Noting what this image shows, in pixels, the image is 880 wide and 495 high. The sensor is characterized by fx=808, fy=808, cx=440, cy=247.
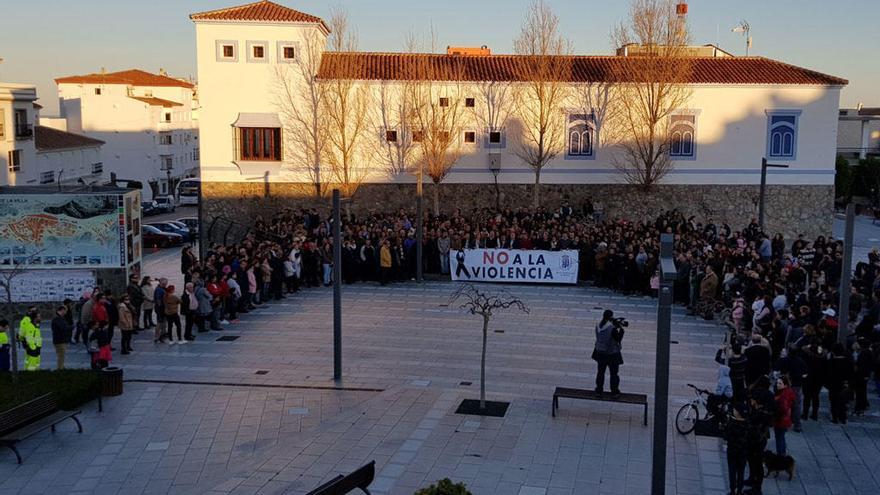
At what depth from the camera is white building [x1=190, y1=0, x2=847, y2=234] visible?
35562 mm

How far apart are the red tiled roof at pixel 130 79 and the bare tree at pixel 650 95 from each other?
51984 mm

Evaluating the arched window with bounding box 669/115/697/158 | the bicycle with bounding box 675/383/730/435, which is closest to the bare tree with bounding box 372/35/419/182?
the arched window with bounding box 669/115/697/158

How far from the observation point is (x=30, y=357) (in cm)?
1569

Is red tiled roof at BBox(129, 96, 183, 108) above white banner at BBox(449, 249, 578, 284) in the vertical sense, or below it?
above

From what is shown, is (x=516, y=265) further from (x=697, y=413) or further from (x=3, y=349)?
(x=3, y=349)

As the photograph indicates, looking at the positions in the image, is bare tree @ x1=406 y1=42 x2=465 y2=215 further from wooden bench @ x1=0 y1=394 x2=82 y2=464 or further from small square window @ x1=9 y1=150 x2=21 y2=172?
small square window @ x1=9 y1=150 x2=21 y2=172

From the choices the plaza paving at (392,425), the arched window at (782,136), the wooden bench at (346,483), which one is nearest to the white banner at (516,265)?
the plaza paving at (392,425)

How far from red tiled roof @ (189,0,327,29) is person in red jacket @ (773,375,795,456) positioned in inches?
1121

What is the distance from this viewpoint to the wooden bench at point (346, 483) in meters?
7.97

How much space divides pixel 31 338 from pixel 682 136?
28629 millimetres

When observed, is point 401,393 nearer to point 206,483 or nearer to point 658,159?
point 206,483

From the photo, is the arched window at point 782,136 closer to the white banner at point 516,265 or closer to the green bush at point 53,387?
the white banner at point 516,265

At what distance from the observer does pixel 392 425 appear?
43.3ft

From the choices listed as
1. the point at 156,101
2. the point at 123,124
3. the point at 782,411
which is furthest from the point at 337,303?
the point at 156,101
